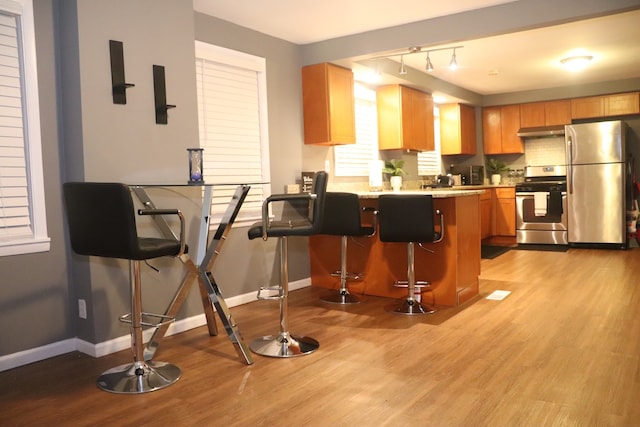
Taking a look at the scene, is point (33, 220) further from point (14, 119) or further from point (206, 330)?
point (206, 330)

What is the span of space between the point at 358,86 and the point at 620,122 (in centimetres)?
359

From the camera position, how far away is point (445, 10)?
13.1 feet

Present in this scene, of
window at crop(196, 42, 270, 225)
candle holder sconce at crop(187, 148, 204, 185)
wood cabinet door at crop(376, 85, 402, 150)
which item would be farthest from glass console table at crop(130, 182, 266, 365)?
wood cabinet door at crop(376, 85, 402, 150)

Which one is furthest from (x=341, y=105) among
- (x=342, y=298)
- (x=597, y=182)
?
(x=597, y=182)

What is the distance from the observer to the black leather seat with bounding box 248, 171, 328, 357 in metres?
2.84

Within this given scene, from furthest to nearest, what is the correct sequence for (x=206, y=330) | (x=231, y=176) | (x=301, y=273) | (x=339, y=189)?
1. (x=339, y=189)
2. (x=301, y=273)
3. (x=231, y=176)
4. (x=206, y=330)

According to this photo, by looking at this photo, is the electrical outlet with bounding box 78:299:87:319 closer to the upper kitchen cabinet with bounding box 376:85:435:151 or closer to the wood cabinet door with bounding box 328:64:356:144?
the wood cabinet door with bounding box 328:64:356:144

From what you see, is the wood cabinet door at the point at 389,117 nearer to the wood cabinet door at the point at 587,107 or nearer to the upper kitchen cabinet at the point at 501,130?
the upper kitchen cabinet at the point at 501,130

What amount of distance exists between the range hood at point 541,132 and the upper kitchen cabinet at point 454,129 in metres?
0.81

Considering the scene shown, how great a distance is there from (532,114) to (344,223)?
499 cm

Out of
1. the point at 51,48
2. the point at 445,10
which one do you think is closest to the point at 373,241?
the point at 445,10

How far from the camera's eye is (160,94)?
333cm

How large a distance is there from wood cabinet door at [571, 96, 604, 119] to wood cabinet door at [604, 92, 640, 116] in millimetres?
74

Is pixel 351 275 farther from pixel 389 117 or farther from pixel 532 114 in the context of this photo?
pixel 532 114
